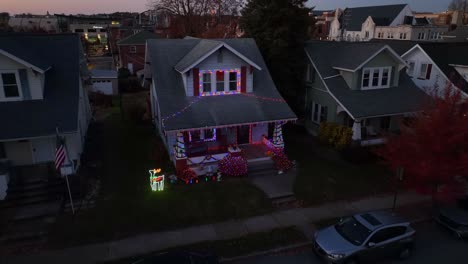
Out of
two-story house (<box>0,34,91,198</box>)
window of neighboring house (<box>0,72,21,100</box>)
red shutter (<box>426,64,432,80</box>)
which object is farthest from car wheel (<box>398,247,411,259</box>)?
red shutter (<box>426,64,432,80</box>)

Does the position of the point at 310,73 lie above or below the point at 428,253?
above

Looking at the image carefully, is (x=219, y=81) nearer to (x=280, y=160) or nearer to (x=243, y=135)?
(x=243, y=135)

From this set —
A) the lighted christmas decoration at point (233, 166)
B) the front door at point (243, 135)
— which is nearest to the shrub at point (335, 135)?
the front door at point (243, 135)

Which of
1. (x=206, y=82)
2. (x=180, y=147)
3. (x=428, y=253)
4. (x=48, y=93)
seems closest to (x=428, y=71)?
(x=428, y=253)

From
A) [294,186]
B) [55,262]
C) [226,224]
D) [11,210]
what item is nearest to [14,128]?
[11,210]

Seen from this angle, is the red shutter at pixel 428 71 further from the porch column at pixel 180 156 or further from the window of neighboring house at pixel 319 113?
the porch column at pixel 180 156

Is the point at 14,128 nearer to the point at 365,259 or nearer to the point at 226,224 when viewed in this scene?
the point at 226,224
